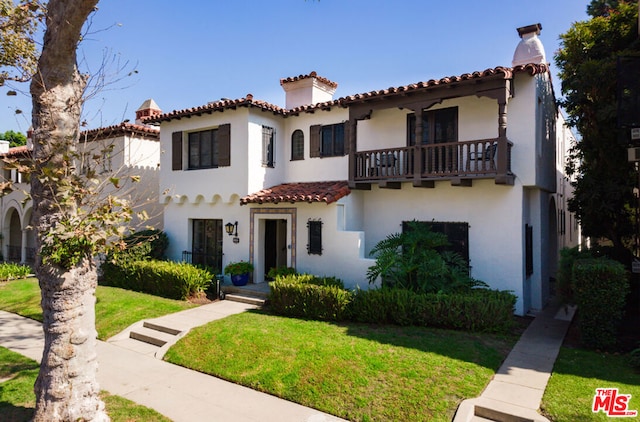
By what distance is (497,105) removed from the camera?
11070 mm

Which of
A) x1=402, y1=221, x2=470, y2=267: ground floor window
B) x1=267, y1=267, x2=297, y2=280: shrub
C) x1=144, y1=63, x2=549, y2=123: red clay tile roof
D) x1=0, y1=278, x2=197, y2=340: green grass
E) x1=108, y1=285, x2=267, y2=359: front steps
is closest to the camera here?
x1=108, y1=285, x2=267, y2=359: front steps

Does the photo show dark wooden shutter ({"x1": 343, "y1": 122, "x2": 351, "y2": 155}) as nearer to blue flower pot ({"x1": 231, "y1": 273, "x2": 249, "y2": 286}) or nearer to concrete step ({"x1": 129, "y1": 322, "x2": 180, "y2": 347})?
blue flower pot ({"x1": 231, "y1": 273, "x2": 249, "y2": 286})

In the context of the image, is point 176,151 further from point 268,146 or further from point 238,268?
point 238,268

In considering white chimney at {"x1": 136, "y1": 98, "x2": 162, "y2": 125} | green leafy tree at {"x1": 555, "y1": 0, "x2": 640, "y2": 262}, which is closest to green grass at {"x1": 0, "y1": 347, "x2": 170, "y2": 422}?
green leafy tree at {"x1": 555, "y1": 0, "x2": 640, "y2": 262}

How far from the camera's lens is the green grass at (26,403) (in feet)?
18.4

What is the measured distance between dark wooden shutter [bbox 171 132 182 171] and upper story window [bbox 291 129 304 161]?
14.2 ft

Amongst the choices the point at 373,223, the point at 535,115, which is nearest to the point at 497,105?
the point at 535,115

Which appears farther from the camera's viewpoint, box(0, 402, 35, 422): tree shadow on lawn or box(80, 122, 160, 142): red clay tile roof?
box(80, 122, 160, 142): red clay tile roof

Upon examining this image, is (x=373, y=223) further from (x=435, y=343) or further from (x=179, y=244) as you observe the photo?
(x=179, y=244)

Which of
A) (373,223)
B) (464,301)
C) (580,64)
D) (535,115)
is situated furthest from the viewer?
(373,223)

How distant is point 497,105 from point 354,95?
162 inches

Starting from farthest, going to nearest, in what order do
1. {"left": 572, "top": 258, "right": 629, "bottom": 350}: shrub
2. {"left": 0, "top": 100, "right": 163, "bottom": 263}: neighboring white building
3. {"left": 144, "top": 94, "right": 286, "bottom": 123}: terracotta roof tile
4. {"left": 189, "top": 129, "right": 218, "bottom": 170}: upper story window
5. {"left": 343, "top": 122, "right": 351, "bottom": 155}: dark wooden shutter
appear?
{"left": 0, "top": 100, "right": 163, "bottom": 263}: neighboring white building, {"left": 189, "top": 129, "right": 218, "bottom": 170}: upper story window, {"left": 343, "top": 122, "right": 351, "bottom": 155}: dark wooden shutter, {"left": 144, "top": 94, "right": 286, "bottom": 123}: terracotta roof tile, {"left": 572, "top": 258, "right": 629, "bottom": 350}: shrub

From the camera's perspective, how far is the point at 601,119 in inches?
423

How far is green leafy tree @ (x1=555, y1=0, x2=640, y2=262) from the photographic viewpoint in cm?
1080
